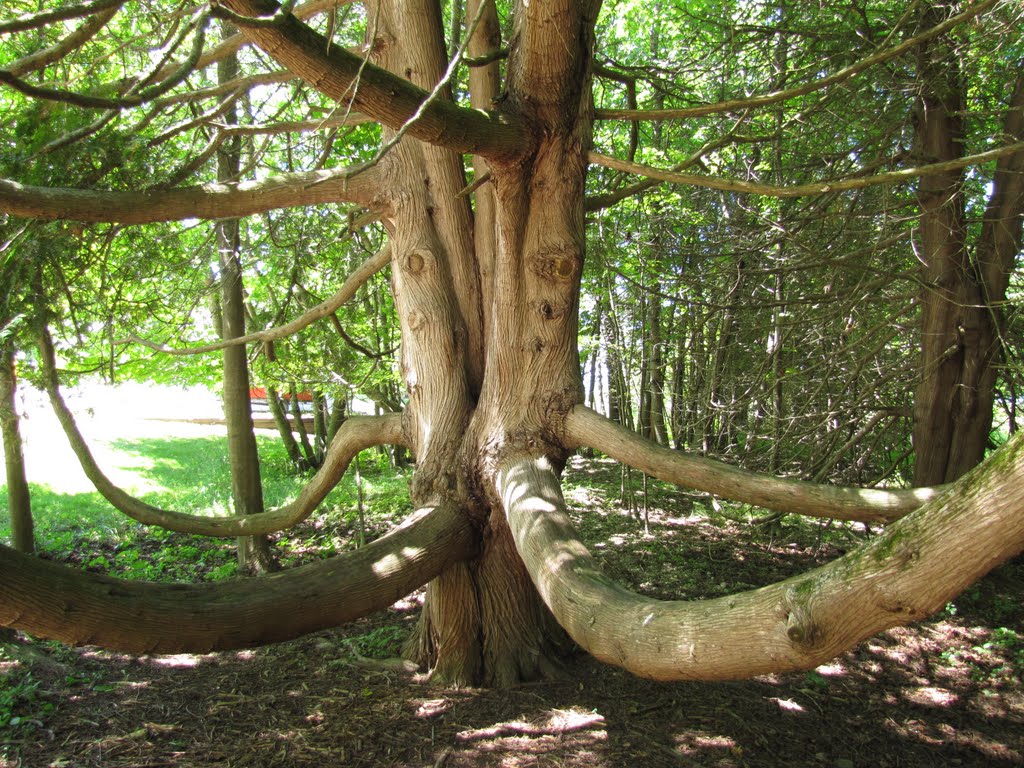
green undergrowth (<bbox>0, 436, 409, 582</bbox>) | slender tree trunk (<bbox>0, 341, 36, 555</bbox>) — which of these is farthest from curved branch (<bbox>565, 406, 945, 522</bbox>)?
green undergrowth (<bbox>0, 436, 409, 582</bbox>)

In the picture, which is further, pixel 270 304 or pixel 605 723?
pixel 270 304

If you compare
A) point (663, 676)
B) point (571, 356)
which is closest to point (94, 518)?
point (571, 356)

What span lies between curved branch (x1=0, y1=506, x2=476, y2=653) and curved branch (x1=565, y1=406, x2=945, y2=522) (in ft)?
3.64

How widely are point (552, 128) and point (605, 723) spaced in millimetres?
3141

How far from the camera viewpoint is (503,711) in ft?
12.5

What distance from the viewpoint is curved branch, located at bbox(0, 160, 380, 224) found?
305 centimetres

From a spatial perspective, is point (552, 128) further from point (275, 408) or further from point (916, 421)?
point (275, 408)

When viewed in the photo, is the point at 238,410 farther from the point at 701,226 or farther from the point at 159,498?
the point at 701,226

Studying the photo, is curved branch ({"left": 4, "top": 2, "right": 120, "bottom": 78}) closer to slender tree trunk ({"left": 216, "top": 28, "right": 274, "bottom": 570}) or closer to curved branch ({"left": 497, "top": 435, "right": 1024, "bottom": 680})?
slender tree trunk ({"left": 216, "top": 28, "right": 274, "bottom": 570})

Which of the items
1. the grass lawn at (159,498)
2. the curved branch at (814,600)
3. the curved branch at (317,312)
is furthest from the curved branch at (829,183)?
the grass lawn at (159,498)

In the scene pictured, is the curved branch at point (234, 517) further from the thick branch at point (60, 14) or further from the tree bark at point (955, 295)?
the tree bark at point (955, 295)

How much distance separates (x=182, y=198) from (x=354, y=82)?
158 cm

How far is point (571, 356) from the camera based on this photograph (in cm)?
399

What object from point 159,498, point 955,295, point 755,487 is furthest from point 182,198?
point 159,498
